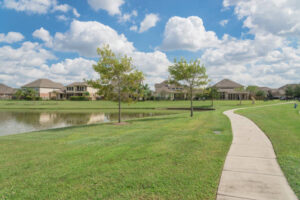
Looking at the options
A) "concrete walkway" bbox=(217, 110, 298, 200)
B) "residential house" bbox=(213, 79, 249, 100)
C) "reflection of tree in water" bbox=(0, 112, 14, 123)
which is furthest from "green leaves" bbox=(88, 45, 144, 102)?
"residential house" bbox=(213, 79, 249, 100)

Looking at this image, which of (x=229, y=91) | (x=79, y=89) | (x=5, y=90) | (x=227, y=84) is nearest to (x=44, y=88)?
(x=79, y=89)

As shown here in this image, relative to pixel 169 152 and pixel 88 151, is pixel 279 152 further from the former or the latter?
pixel 88 151

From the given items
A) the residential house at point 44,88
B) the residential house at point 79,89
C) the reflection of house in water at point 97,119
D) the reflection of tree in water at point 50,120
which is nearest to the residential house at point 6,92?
the residential house at point 44,88

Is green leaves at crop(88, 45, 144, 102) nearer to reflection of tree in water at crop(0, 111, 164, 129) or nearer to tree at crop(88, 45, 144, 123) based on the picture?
tree at crop(88, 45, 144, 123)

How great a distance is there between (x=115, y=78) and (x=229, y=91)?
6701 cm

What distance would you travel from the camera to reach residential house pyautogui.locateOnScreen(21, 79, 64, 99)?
281 feet

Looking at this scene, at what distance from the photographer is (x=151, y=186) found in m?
4.32

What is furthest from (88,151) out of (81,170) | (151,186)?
(151,186)

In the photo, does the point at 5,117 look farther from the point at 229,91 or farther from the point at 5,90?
the point at 5,90

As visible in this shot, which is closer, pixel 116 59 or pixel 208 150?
pixel 208 150

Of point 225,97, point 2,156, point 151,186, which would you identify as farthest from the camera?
point 225,97

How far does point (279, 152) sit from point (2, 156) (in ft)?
33.5

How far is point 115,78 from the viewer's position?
1575cm

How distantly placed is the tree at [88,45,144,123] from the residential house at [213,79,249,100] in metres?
58.2
